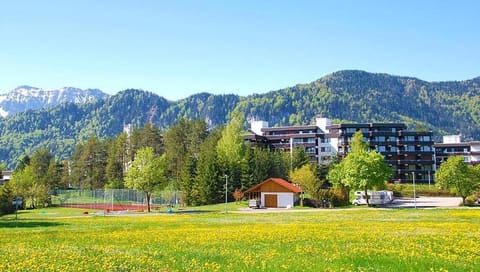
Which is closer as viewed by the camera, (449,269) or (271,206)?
(449,269)

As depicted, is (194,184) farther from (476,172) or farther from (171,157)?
(476,172)

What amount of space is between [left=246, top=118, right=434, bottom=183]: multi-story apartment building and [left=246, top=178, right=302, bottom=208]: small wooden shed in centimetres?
7757

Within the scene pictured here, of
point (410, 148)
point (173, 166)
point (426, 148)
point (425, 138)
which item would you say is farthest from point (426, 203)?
point (425, 138)

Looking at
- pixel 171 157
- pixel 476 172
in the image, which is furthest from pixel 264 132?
pixel 476 172

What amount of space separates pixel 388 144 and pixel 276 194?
8750cm

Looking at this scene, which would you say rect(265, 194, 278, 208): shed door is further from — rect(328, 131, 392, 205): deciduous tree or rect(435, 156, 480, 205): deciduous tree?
rect(435, 156, 480, 205): deciduous tree

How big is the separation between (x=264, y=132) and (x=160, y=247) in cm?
17568

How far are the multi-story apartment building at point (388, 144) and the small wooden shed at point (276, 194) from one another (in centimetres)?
7757

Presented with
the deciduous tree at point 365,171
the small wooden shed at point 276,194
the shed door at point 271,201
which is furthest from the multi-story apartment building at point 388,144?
the shed door at point 271,201

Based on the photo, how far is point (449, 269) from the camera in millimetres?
15781

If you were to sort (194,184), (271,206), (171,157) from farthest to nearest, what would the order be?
1. (171,157)
2. (194,184)
3. (271,206)

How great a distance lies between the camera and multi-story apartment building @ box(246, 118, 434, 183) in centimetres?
16850

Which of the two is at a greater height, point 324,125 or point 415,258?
point 324,125

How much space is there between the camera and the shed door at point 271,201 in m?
97.9
